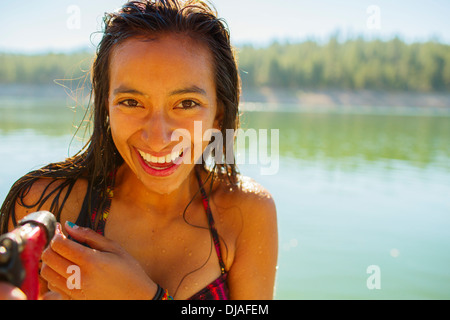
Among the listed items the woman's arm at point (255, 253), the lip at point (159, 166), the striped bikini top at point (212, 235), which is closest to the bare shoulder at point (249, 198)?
the woman's arm at point (255, 253)

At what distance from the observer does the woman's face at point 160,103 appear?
1448mm

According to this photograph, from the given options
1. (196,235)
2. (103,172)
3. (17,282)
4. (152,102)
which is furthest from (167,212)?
(17,282)

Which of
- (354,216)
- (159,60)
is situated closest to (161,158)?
(159,60)

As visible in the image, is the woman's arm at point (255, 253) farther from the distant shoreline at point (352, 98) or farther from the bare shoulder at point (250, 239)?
the distant shoreline at point (352, 98)

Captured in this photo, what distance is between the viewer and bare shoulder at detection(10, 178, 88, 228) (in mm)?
1529

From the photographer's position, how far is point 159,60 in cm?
145

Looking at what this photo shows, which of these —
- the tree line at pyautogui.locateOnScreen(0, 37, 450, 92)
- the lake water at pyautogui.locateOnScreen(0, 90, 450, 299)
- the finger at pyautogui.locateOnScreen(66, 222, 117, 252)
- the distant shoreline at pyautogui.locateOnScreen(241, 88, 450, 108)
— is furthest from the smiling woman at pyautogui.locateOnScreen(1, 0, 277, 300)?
the tree line at pyautogui.locateOnScreen(0, 37, 450, 92)

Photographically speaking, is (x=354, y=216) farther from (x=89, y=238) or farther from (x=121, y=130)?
(x=89, y=238)

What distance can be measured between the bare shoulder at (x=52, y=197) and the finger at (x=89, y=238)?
285 mm

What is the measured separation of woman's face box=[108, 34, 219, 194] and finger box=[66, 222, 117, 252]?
34 cm

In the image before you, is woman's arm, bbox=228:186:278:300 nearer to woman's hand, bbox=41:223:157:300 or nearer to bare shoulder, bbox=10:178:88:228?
woman's hand, bbox=41:223:157:300

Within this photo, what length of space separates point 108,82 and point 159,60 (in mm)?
285
